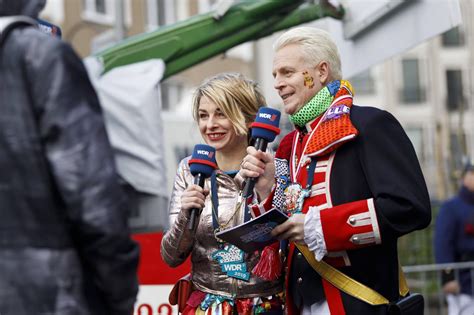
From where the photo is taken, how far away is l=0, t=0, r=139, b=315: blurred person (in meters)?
2.98

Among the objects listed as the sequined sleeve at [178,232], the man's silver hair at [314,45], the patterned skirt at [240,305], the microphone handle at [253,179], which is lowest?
the patterned skirt at [240,305]

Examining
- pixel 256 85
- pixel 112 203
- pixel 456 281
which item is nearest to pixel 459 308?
pixel 456 281

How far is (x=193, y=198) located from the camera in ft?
14.3

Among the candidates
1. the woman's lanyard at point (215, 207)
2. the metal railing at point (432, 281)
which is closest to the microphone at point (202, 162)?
the woman's lanyard at point (215, 207)

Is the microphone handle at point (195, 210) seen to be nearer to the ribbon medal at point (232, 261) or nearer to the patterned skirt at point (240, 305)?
the ribbon medal at point (232, 261)

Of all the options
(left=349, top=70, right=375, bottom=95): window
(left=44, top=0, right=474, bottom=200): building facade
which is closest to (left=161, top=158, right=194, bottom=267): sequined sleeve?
(left=44, top=0, right=474, bottom=200): building facade

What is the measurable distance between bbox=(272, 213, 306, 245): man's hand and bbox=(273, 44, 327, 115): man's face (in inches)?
19.4

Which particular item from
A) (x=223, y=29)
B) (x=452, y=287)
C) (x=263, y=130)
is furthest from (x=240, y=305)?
(x=452, y=287)

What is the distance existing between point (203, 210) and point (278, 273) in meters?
0.43

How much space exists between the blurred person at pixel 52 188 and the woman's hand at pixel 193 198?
1304mm

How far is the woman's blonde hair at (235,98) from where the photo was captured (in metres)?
4.74

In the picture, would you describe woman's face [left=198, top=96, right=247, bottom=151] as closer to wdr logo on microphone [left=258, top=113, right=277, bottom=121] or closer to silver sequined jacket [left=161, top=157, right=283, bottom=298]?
silver sequined jacket [left=161, top=157, right=283, bottom=298]

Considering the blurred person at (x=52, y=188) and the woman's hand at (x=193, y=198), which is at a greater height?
the blurred person at (x=52, y=188)

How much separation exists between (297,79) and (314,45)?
0.52ft
